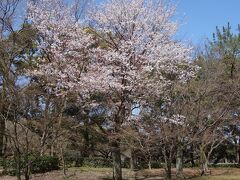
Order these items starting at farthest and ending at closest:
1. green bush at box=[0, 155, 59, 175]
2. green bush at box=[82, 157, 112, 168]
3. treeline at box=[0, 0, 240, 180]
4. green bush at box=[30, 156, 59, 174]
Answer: green bush at box=[82, 157, 112, 168] → green bush at box=[30, 156, 59, 174] → green bush at box=[0, 155, 59, 175] → treeline at box=[0, 0, 240, 180]

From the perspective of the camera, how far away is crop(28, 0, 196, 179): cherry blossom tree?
1683 centimetres

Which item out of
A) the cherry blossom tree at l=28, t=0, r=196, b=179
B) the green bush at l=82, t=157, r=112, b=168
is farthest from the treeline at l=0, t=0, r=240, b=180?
the green bush at l=82, t=157, r=112, b=168

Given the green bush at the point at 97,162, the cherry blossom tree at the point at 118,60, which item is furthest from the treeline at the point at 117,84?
the green bush at the point at 97,162

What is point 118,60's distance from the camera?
1706cm

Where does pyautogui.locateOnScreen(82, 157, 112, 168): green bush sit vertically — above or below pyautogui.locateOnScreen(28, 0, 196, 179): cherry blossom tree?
below

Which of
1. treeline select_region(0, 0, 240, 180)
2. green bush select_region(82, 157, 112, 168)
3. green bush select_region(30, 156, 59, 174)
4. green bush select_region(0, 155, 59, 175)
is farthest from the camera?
green bush select_region(82, 157, 112, 168)

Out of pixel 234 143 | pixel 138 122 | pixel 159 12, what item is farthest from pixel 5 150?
pixel 234 143

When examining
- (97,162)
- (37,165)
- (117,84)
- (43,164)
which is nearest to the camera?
(117,84)

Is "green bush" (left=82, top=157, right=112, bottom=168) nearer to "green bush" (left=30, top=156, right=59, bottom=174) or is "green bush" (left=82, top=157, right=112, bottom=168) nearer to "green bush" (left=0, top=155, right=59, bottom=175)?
"green bush" (left=30, top=156, right=59, bottom=174)

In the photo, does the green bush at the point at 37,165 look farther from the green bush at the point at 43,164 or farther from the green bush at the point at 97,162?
the green bush at the point at 97,162

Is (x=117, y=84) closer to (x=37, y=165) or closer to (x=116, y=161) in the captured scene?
(x=116, y=161)

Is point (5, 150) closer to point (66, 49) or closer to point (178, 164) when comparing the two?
point (66, 49)

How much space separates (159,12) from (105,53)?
3251 mm

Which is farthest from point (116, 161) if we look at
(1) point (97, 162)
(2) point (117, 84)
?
(1) point (97, 162)
